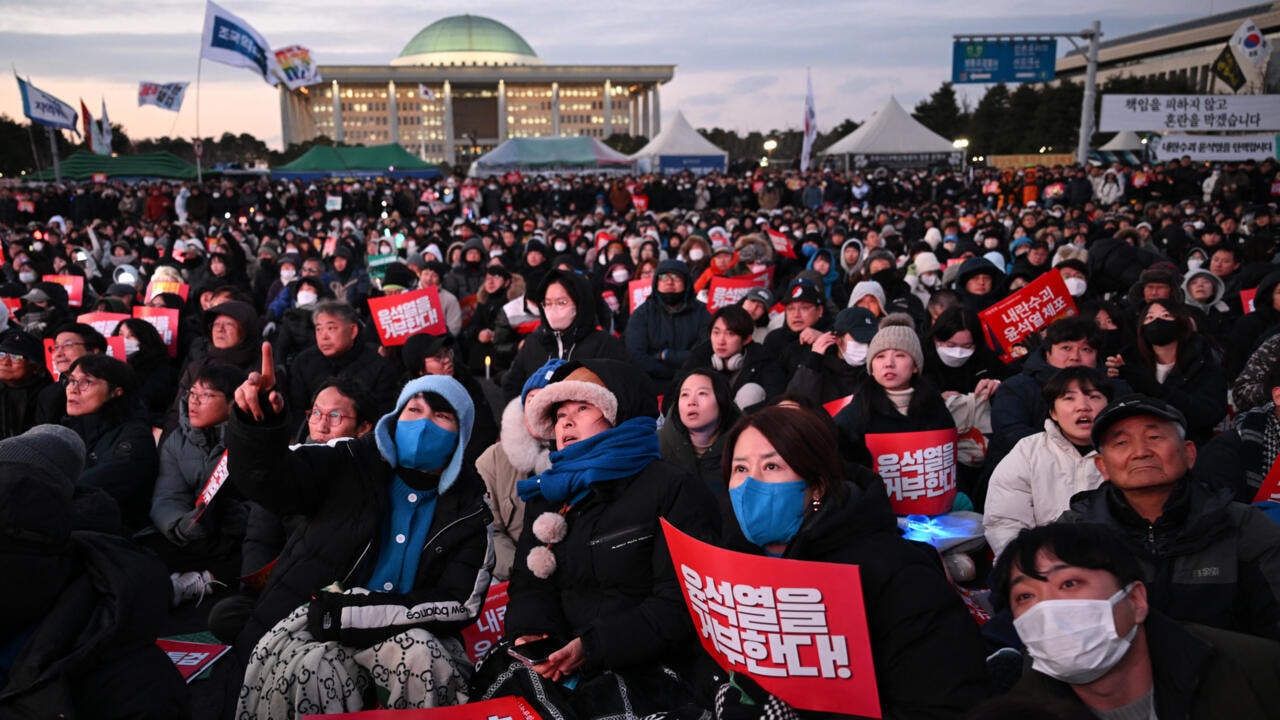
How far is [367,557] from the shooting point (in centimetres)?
303

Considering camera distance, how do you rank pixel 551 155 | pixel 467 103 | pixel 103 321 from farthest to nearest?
pixel 467 103 → pixel 551 155 → pixel 103 321

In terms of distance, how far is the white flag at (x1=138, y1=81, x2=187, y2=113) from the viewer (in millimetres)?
26359

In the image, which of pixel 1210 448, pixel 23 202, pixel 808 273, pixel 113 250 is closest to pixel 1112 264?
pixel 808 273

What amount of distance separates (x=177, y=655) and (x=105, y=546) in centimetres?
161

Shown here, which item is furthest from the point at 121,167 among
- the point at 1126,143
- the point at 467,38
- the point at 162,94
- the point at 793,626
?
the point at 467,38

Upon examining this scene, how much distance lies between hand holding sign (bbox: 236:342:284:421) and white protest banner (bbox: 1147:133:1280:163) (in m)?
25.2

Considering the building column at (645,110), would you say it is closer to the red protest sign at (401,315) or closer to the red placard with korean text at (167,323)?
the red protest sign at (401,315)

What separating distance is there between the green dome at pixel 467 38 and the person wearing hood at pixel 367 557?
133876mm

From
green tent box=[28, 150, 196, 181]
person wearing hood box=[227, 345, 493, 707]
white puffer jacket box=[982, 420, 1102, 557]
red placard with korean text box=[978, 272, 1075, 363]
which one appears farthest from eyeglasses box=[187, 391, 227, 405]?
green tent box=[28, 150, 196, 181]

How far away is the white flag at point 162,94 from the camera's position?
26.4m

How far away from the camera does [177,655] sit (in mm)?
3906

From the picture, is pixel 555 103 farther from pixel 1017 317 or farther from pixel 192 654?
pixel 192 654

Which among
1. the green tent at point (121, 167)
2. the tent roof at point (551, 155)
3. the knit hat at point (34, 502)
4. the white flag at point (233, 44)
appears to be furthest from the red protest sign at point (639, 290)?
the tent roof at point (551, 155)

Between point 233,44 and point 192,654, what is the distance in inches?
732
